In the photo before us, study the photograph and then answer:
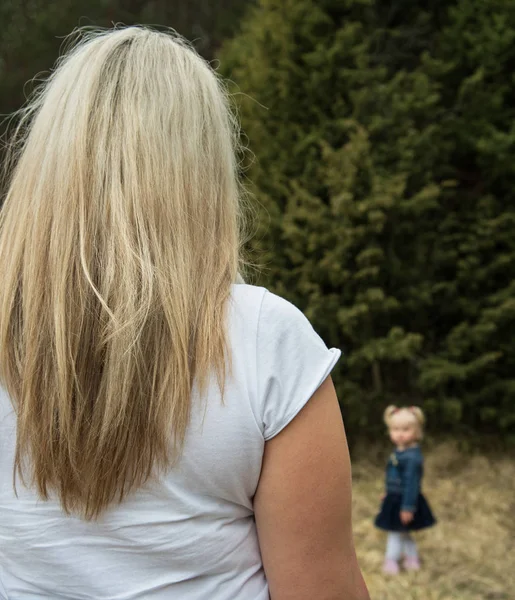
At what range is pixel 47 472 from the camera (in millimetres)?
1114

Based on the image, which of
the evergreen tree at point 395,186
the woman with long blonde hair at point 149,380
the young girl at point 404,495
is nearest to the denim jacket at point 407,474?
the young girl at point 404,495

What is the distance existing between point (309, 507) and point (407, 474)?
9.92 ft

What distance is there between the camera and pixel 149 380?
42.0 inches

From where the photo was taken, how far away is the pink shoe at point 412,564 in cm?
405

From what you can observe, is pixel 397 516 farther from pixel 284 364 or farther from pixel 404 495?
pixel 284 364

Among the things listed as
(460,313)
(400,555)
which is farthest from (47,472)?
(460,313)

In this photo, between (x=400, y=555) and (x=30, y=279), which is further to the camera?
(x=400, y=555)

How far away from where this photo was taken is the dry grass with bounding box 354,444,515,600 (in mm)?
3863

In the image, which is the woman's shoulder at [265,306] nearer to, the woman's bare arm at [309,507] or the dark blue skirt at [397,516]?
the woman's bare arm at [309,507]

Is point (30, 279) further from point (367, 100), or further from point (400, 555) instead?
point (367, 100)

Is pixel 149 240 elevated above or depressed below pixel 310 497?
above

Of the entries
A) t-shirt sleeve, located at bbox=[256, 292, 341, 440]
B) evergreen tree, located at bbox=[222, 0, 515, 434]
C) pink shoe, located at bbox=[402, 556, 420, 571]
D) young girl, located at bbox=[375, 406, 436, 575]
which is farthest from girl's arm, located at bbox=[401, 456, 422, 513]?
t-shirt sleeve, located at bbox=[256, 292, 341, 440]

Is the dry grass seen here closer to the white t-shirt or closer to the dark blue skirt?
the dark blue skirt

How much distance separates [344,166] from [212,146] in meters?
3.92
